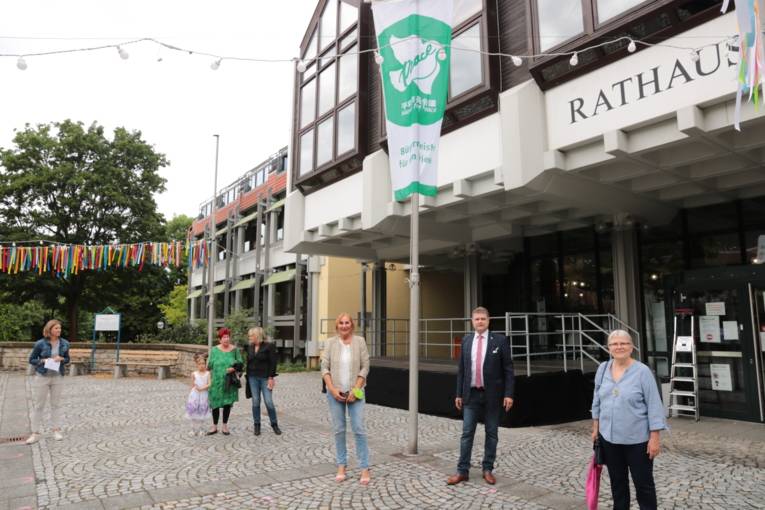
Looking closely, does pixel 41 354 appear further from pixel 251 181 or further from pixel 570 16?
pixel 251 181

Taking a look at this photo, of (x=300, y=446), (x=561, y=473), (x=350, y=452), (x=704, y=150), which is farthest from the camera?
(x=704, y=150)

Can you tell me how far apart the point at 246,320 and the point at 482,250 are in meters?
11.5

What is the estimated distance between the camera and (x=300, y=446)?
743 centimetres

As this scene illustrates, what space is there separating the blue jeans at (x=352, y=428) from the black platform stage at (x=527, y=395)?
4.16 metres

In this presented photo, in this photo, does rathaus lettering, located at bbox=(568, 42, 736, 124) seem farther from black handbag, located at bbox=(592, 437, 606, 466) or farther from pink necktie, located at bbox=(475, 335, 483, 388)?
black handbag, located at bbox=(592, 437, 606, 466)

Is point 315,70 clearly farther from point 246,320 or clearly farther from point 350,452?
point 350,452

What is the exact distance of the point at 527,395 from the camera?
9227mm

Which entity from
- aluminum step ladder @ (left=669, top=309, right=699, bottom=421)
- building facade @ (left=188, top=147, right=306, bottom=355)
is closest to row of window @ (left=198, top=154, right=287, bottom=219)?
building facade @ (left=188, top=147, right=306, bottom=355)

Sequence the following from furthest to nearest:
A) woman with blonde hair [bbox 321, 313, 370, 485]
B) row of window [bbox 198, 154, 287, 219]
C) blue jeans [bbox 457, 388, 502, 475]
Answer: row of window [bbox 198, 154, 287, 219], woman with blonde hair [bbox 321, 313, 370, 485], blue jeans [bbox 457, 388, 502, 475]

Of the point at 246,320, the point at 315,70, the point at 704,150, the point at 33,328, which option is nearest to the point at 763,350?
the point at 704,150

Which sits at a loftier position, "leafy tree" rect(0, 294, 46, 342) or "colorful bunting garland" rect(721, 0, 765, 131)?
"colorful bunting garland" rect(721, 0, 765, 131)

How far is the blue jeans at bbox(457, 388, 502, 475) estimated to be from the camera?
18.3 ft

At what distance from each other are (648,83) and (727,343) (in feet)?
16.4

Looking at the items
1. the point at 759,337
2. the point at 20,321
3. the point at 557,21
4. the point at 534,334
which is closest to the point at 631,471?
the point at 534,334
